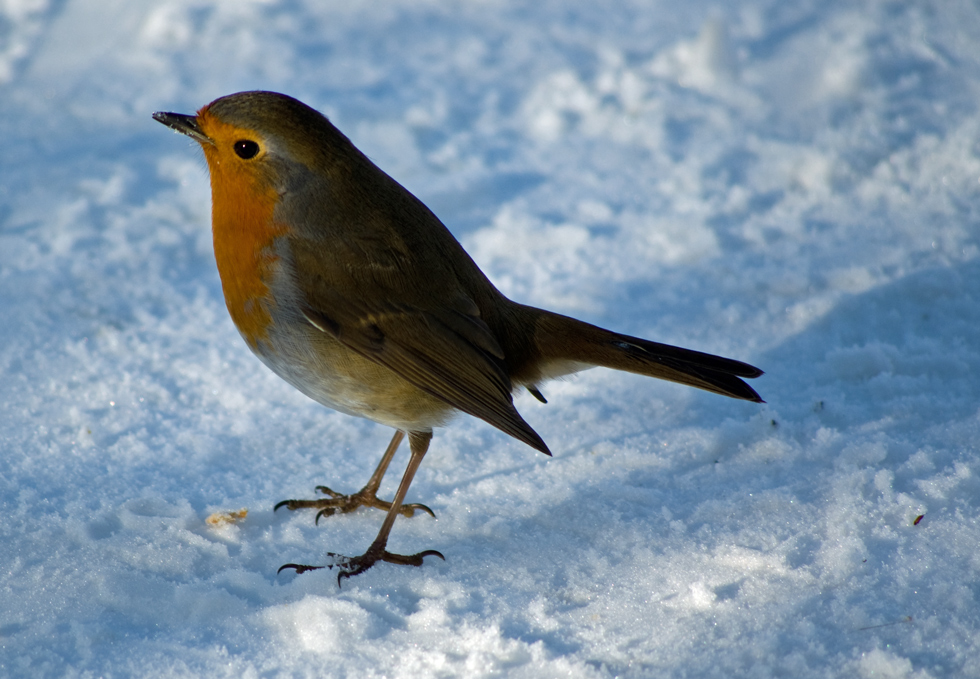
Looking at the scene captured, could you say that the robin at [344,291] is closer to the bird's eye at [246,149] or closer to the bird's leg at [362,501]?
the bird's eye at [246,149]

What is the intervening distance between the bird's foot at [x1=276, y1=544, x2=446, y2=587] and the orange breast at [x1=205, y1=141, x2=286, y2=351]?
684 mm

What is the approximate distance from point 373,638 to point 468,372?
2.72ft

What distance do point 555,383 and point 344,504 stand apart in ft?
3.58

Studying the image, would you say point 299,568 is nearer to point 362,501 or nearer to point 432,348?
point 362,501

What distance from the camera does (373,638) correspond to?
2.25m

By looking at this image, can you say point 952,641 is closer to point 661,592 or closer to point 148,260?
point 661,592

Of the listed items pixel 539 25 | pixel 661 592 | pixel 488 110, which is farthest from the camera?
pixel 539 25

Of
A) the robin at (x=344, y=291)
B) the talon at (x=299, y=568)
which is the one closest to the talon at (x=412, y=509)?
the robin at (x=344, y=291)

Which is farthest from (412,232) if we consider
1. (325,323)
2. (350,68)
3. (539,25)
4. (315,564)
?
(539,25)

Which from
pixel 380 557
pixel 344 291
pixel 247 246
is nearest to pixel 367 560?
pixel 380 557

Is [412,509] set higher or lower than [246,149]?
lower

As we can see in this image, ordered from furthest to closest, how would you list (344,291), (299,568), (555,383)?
1. (555,383)
2. (344,291)
3. (299,568)

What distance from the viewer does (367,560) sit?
8.61 ft

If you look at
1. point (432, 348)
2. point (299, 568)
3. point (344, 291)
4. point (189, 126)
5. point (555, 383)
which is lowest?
point (299, 568)
